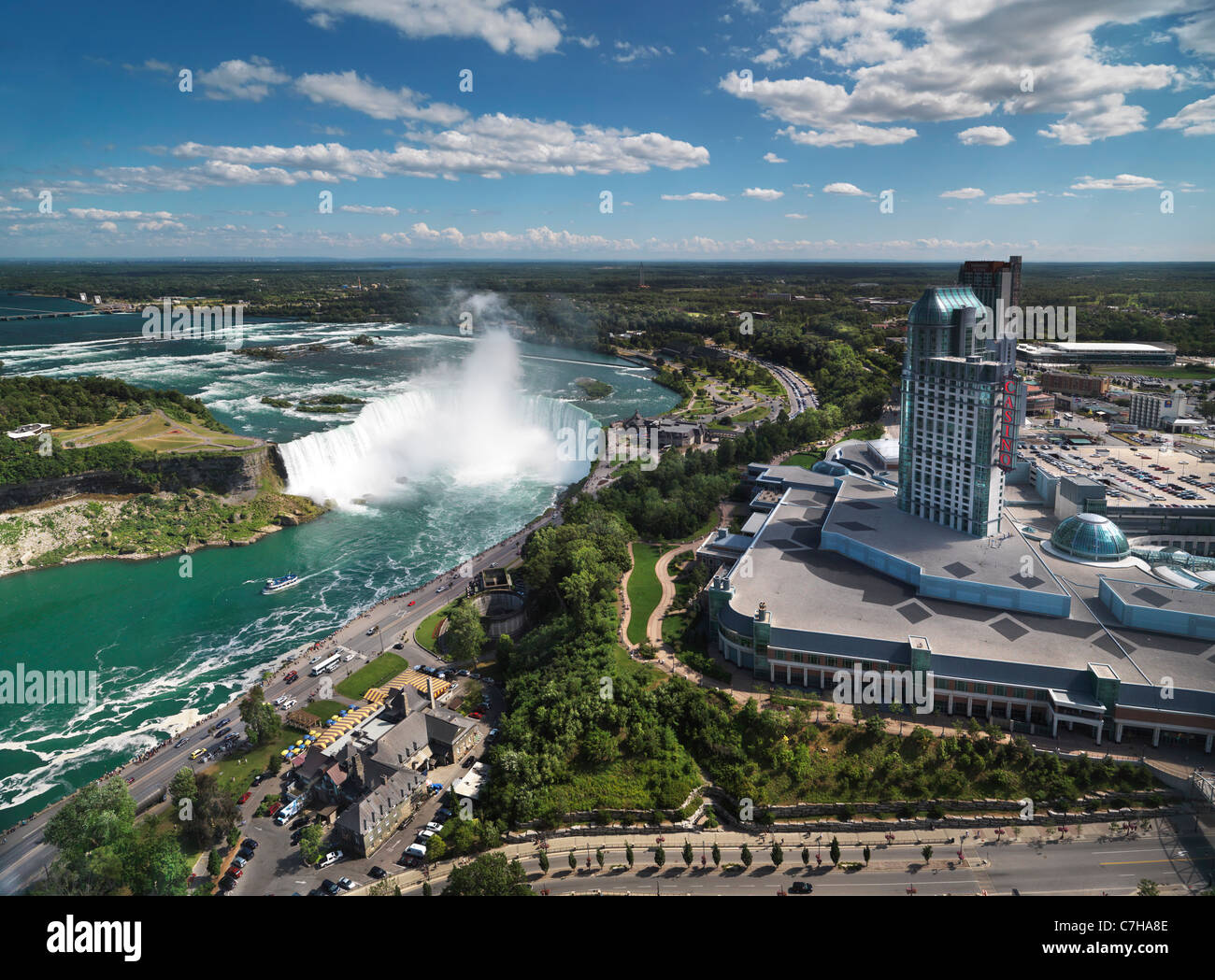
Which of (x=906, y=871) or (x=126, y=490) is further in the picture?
(x=126, y=490)

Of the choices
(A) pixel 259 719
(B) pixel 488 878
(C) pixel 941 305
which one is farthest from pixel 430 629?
(C) pixel 941 305

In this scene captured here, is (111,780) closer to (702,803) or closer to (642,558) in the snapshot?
(702,803)

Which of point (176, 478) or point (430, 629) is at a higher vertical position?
point (176, 478)

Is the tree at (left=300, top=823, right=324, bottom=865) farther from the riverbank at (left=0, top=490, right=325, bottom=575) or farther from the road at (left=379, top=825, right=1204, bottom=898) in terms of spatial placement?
the riverbank at (left=0, top=490, right=325, bottom=575)

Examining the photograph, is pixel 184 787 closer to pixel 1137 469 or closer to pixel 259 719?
pixel 259 719

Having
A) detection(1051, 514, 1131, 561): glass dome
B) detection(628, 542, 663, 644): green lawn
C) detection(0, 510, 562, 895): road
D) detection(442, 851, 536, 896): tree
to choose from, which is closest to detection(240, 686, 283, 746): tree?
detection(0, 510, 562, 895): road
